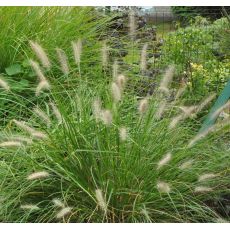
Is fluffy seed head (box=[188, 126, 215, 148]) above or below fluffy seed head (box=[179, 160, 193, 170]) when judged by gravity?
above

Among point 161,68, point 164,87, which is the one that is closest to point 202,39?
point 161,68

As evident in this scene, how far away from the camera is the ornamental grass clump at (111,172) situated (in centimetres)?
280

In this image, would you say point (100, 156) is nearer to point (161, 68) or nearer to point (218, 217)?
point (218, 217)

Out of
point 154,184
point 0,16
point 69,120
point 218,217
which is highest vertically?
point 0,16

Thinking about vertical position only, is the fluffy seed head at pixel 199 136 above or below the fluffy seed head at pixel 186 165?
above

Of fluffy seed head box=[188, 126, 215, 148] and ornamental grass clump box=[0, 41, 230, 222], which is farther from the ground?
fluffy seed head box=[188, 126, 215, 148]

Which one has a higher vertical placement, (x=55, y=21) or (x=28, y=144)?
(x=55, y=21)

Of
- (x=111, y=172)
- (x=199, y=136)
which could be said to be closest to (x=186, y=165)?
(x=199, y=136)

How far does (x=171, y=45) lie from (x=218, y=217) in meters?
2.81

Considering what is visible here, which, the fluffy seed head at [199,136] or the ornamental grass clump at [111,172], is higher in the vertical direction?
the fluffy seed head at [199,136]

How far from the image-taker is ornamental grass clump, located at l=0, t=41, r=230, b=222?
9.19ft

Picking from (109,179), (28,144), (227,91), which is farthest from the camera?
(227,91)

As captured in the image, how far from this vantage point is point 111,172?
2.81 metres

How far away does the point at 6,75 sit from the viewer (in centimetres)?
407
